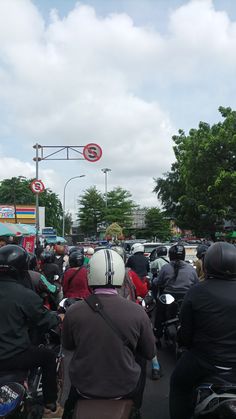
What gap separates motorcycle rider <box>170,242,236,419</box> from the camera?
3.15m

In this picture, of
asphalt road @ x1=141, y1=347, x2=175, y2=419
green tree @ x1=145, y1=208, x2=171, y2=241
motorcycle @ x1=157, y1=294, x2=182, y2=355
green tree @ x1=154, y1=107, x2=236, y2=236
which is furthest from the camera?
green tree @ x1=145, y1=208, x2=171, y2=241

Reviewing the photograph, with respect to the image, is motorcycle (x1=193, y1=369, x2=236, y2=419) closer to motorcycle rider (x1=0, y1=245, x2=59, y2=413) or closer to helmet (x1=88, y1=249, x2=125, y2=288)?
helmet (x1=88, y1=249, x2=125, y2=288)

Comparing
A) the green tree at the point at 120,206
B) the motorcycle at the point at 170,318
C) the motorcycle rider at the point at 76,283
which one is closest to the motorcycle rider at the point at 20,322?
the motorcycle at the point at 170,318

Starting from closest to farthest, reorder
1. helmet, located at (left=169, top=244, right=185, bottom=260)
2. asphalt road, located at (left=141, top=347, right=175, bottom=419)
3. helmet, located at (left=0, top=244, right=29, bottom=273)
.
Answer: helmet, located at (left=0, top=244, right=29, bottom=273) < asphalt road, located at (left=141, top=347, right=175, bottom=419) < helmet, located at (left=169, top=244, right=185, bottom=260)

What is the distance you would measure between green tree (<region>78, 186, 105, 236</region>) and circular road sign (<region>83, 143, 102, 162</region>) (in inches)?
1870

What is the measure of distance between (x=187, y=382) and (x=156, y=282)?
3.63 meters

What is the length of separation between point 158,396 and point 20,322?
8.72 feet

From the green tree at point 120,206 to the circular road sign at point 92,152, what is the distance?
1834 inches

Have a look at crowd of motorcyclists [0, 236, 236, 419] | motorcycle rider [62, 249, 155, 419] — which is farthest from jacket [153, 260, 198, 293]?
motorcycle rider [62, 249, 155, 419]

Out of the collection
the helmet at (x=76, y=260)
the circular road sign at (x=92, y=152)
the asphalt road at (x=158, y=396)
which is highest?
the circular road sign at (x=92, y=152)

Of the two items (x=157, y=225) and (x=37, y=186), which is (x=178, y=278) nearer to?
(x=37, y=186)

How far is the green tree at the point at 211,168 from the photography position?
1217 inches

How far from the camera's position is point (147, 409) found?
494 cm

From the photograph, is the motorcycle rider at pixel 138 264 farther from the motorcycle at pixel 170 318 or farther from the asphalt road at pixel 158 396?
the asphalt road at pixel 158 396
